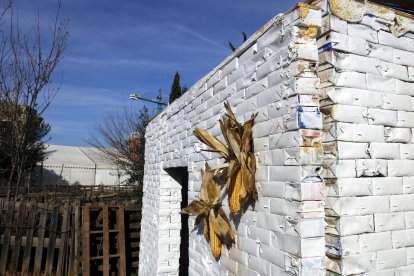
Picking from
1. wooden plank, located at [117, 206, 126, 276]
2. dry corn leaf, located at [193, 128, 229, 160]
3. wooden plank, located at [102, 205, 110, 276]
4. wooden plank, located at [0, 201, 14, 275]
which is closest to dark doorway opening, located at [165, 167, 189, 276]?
wooden plank, located at [117, 206, 126, 276]

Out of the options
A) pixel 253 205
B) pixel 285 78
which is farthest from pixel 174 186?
pixel 285 78

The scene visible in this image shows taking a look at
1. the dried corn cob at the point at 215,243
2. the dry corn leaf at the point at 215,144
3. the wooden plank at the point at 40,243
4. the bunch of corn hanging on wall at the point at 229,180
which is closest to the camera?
the bunch of corn hanging on wall at the point at 229,180

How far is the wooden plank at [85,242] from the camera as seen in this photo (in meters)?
6.25

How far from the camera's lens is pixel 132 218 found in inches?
287

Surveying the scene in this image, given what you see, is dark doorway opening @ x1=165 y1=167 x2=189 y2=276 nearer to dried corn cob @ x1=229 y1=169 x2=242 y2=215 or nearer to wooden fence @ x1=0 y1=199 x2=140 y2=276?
wooden fence @ x1=0 y1=199 x2=140 y2=276

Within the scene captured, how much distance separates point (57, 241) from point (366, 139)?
20.9 feet

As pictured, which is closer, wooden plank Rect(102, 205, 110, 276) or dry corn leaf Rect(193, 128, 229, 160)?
dry corn leaf Rect(193, 128, 229, 160)

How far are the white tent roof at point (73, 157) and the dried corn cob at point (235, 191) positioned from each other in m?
27.9

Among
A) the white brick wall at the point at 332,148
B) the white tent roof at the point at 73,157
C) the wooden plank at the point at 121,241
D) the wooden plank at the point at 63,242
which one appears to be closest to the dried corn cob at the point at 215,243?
the white brick wall at the point at 332,148

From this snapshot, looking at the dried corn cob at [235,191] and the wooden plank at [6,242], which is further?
the wooden plank at [6,242]

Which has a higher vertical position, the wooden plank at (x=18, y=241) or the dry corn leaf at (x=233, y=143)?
the dry corn leaf at (x=233, y=143)

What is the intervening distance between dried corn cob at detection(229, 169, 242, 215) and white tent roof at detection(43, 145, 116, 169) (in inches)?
1100

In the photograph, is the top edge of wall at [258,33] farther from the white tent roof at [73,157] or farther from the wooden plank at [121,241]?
the white tent roof at [73,157]

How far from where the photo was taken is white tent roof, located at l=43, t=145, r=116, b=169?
30.8 metres
